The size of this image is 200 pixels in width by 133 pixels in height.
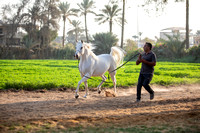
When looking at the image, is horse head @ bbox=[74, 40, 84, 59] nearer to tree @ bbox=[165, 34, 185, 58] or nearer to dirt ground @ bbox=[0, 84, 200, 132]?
dirt ground @ bbox=[0, 84, 200, 132]

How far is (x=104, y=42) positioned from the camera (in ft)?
168

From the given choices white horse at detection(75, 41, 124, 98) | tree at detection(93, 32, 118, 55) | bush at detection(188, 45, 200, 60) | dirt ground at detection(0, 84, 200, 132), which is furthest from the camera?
tree at detection(93, 32, 118, 55)

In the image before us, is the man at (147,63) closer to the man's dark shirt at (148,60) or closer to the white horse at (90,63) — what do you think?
the man's dark shirt at (148,60)

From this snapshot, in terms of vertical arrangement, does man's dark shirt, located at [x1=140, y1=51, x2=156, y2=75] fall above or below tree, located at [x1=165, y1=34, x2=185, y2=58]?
below

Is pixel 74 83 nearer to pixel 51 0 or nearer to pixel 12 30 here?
pixel 12 30

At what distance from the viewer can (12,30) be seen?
52.9m

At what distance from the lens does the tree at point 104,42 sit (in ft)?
167

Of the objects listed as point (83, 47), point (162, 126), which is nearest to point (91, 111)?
point (162, 126)

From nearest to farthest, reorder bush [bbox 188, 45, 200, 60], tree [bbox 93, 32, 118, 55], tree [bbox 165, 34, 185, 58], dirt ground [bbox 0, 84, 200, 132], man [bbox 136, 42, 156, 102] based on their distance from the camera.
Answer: dirt ground [bbox 0, 84, 200, 132] < man [bbox 136, 42, 156, 102] < bush [bbox 188, 45, 200, 60] < tree [bbox 165, 34, 185, 58] < tree [bbox 93, 32, 118, 55]

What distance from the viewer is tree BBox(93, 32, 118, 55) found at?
5075cm

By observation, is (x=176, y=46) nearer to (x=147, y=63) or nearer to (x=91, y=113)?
(x=147, y=63)

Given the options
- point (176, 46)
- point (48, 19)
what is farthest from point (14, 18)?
point (176, 46)

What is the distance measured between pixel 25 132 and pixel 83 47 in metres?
5.21

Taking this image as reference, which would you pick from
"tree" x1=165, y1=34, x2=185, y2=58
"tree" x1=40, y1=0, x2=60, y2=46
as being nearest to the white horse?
"tree" x1=165, y1=34, x2=185, y2=58
